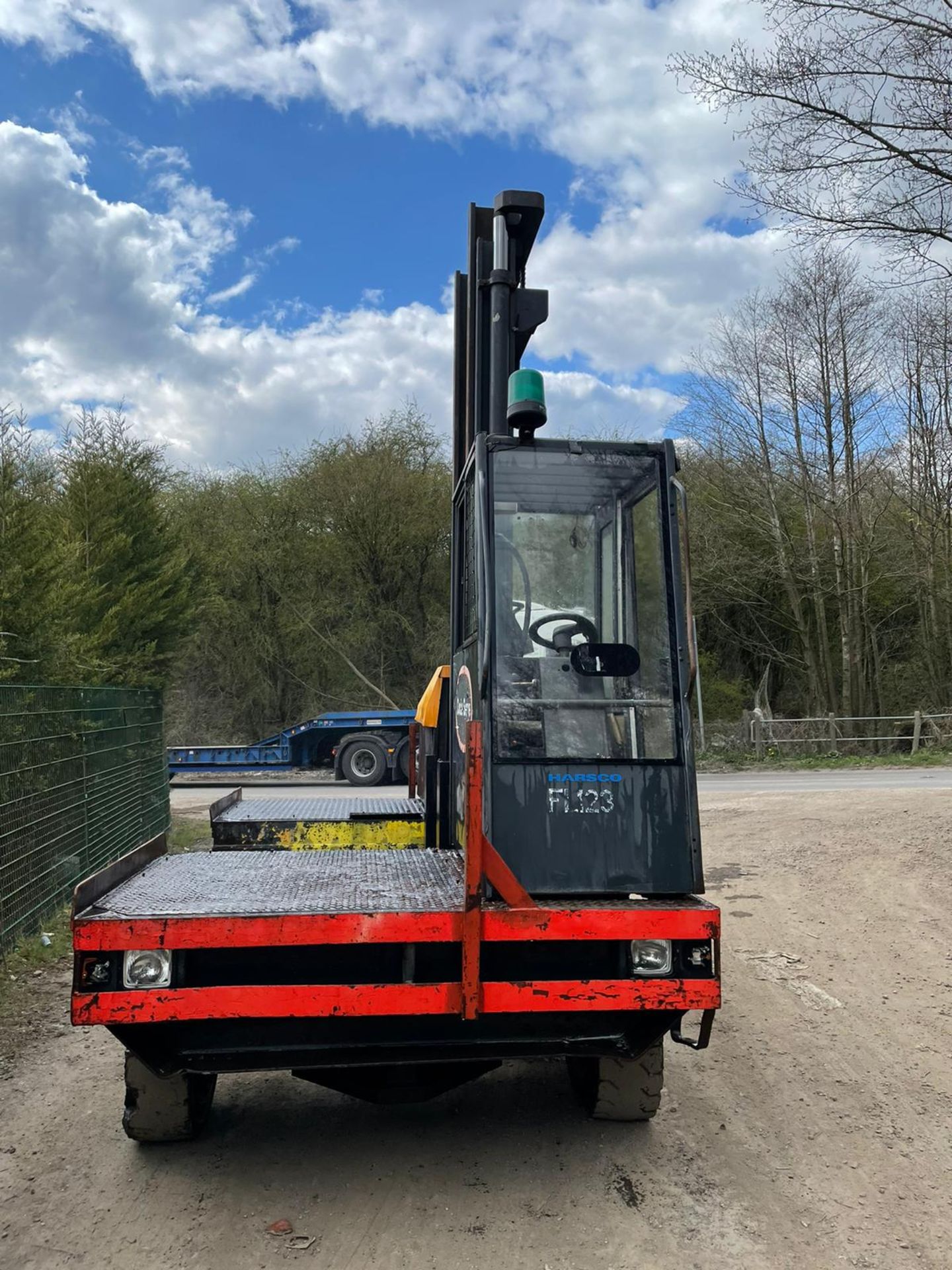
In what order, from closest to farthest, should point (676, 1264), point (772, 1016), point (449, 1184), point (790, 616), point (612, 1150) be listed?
point (676, 1264) → point (449, 1184) → point (612, 1150) → point (772, 1016) → point (790, 616)

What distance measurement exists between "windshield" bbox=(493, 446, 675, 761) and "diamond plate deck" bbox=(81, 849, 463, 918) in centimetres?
70

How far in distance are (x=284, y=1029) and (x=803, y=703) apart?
2890cm

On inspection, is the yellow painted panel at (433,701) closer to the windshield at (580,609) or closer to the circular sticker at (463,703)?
the circular sticker at (463,703)

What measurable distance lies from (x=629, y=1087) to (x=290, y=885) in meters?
1.61

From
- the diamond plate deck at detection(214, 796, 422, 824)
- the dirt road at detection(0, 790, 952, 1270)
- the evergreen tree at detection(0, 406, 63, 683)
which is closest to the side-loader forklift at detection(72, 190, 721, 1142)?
the dirt road at detection(0, 790, 952, 1270)

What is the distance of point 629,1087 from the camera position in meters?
4.08

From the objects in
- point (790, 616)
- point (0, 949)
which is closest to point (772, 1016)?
point (0, 949)

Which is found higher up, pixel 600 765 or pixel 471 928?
pixel 600 765

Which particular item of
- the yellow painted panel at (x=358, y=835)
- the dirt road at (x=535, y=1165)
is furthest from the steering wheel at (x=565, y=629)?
the yellow painted panel at (x=358, y=835)

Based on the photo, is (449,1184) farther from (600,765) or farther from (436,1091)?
(600,765)

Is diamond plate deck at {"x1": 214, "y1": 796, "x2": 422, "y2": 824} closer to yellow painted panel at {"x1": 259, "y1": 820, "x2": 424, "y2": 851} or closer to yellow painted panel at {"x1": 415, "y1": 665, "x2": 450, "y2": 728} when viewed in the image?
yellow painted panel at {"x1": 259, "y1": 820, "x2": 424, "y2": 851}

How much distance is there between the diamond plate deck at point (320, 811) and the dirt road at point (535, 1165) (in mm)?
1496

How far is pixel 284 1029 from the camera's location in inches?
140

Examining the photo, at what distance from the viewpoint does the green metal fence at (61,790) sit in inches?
265
